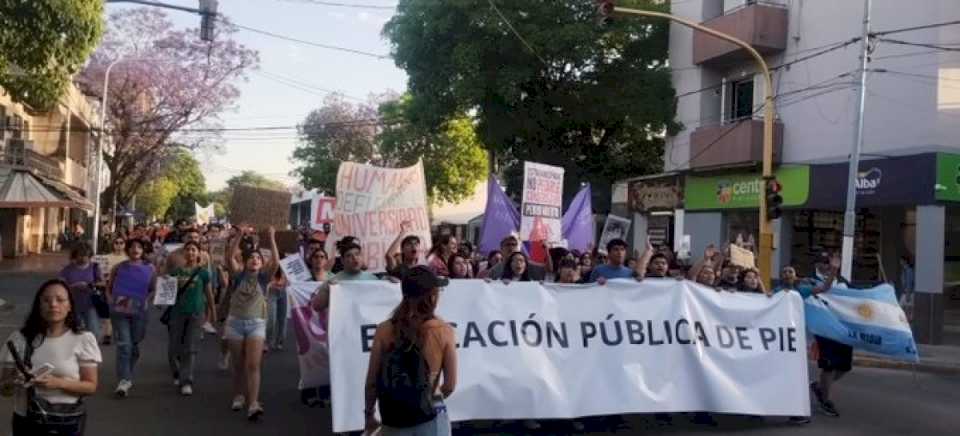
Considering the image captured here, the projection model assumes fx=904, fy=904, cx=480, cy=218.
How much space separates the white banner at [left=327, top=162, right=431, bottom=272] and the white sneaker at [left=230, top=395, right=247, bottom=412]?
259cm

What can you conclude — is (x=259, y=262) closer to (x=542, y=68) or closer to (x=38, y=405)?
(x=38, y=405)

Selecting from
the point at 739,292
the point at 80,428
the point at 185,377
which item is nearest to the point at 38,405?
the point at 80,428

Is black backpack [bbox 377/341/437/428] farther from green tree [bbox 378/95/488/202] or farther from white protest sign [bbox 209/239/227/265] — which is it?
green tree [bbox 378/95/488/202]

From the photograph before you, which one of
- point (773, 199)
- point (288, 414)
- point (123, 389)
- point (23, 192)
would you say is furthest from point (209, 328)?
point (23, 192)

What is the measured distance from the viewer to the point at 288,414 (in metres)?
7.94

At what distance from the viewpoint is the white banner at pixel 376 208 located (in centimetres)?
1028

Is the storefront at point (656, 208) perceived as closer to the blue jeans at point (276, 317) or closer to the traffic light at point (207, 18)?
the traffic light at point (207, 18)

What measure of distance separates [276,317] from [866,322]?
724cm

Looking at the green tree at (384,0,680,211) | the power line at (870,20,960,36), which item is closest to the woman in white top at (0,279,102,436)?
the power line at (870,20,960,36)

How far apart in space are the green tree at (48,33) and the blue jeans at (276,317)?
4808 mm

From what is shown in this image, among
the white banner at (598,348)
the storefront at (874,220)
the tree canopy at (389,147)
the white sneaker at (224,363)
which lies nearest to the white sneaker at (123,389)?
the white sneaker at (224,363)

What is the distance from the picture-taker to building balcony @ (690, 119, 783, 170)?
22891mm

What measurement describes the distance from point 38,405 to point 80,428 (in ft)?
0.76

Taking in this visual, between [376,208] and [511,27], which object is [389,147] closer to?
[511,27]
